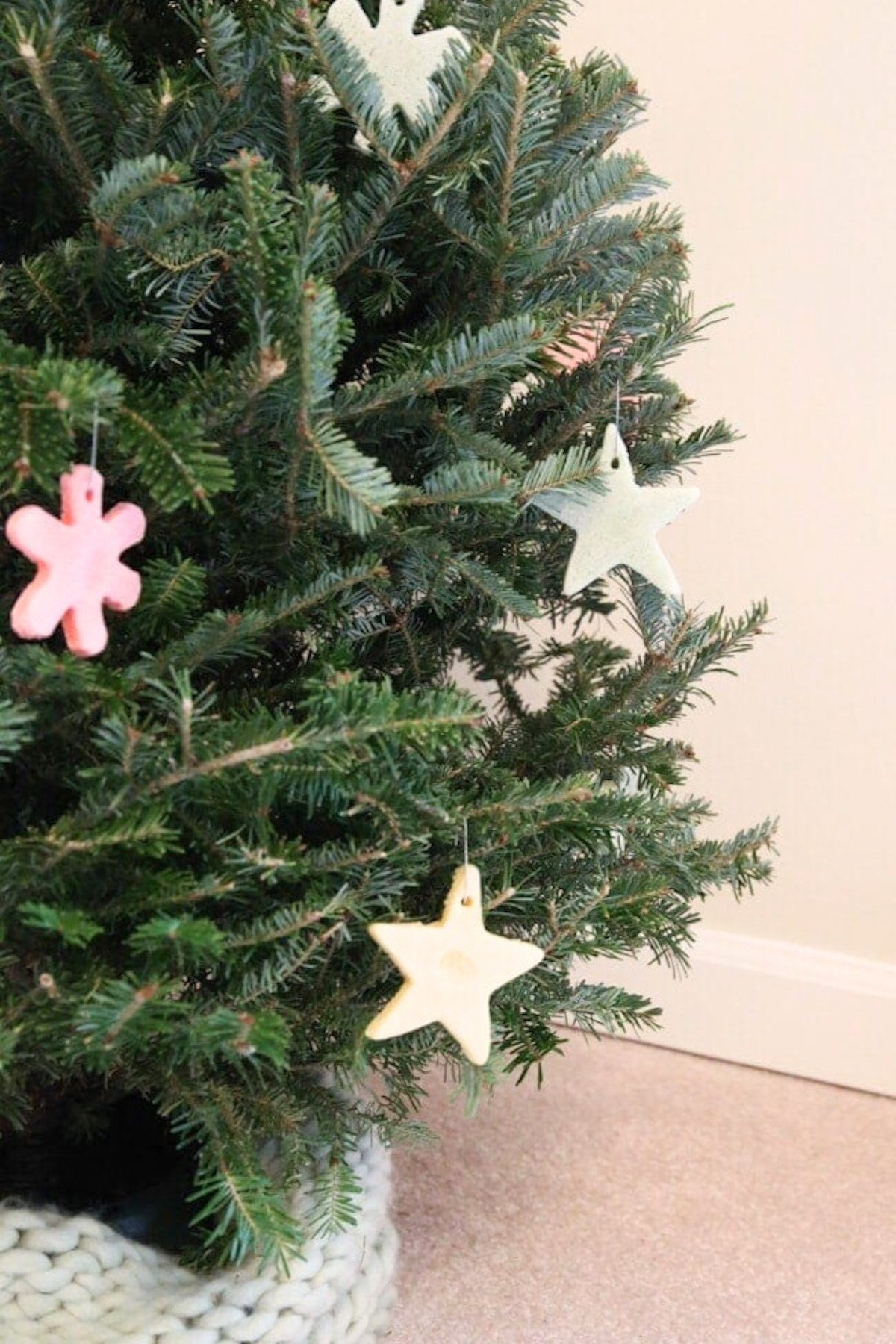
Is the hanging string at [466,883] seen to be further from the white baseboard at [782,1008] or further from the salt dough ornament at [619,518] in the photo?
the white baseboard at [782,1008]

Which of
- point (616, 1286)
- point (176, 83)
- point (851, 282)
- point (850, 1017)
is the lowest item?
point (616, 1286)

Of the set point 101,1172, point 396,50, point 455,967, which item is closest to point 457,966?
point 455,967

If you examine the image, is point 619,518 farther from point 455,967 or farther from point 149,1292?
point 149,1292

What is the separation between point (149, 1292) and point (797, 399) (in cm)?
91

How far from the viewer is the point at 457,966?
61 cm

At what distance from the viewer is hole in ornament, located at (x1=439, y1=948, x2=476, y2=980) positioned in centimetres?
61

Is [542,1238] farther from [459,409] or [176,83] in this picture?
[176,83]

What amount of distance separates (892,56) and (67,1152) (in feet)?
3.58

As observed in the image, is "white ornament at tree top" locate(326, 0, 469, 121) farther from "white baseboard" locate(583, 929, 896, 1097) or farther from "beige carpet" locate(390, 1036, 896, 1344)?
"white baseboard" locate(583, 929, 896, 1097)

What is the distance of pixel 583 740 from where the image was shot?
723 mm

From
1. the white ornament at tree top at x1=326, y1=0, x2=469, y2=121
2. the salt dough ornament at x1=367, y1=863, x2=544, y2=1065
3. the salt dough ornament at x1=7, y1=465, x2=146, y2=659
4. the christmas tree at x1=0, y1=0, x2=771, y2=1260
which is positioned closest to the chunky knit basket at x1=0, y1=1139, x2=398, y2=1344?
the christmas tree at x1=0, y1=0, x2=771, y2=1260

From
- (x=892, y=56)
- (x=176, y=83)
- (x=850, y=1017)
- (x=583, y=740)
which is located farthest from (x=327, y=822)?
(x=892, y=56)

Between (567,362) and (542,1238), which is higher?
(567,362)

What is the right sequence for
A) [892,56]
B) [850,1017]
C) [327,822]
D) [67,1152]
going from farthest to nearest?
[850,1017], [892,56], [67,1152], [327,822]
